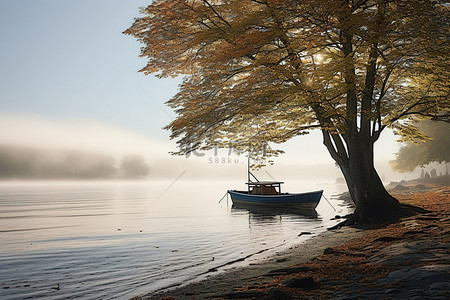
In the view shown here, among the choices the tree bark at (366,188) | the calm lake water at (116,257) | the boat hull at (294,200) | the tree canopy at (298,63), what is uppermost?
the tree canopy at (298,63)

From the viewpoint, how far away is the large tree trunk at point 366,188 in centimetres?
1745

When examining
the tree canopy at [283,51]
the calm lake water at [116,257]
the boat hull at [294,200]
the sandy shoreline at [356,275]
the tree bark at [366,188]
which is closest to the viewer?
the sandy shoreline at [356,275]

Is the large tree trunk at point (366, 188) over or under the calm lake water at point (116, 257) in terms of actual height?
over

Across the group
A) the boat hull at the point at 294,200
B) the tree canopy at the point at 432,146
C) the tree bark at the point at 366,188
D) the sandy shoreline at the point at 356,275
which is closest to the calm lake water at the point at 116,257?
the sandy shoreline at the point at 356,275

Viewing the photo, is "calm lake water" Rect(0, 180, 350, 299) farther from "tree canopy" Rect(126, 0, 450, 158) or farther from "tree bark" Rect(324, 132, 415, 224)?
"tree canopy" Rect(126, 0, 450, 158)

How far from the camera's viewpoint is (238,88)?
14.4 m

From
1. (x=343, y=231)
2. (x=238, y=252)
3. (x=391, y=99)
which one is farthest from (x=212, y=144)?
(x=391, y=99)

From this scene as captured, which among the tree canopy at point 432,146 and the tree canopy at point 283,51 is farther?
the tree canopy at point 432,146

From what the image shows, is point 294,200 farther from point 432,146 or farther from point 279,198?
point 432,146

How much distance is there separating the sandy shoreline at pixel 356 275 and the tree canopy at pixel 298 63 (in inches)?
233

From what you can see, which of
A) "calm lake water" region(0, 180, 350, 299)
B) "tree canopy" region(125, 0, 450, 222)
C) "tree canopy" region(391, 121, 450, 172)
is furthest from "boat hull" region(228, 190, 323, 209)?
"tree canopy" region(391, 121, 450, 172)

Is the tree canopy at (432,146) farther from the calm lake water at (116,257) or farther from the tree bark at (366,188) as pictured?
the calm lake water at (116,257)

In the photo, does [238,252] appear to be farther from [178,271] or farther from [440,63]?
[440,63]

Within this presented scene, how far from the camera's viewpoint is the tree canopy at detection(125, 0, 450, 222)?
13.1 meters
